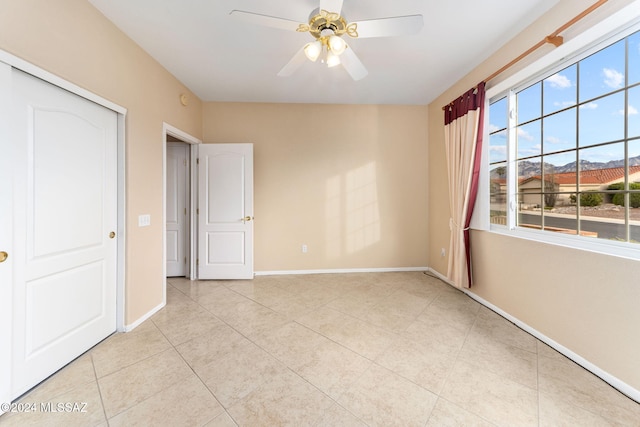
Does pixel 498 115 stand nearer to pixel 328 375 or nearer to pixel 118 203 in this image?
pixel 328 375

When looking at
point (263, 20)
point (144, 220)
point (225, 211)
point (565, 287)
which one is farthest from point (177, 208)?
point (565, 287)

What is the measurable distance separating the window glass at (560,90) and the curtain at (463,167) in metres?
0.55

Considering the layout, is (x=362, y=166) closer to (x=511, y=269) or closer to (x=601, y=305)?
(x=511, y=269)

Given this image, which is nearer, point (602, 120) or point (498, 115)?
point (602, 120)

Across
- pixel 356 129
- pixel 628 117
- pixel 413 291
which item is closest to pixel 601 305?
pixel 628 117

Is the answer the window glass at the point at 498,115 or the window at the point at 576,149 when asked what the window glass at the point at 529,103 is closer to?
the window at the point at 576,149

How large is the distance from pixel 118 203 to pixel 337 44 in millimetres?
2323

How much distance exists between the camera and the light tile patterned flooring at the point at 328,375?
4.29ft

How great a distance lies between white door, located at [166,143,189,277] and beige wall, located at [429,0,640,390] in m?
4.06

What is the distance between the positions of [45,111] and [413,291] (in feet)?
12.5

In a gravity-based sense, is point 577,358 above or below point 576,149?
below

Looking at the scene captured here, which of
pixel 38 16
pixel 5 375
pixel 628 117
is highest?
pixel 38 16

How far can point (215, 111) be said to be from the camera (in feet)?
12.0

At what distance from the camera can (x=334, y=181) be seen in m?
3.77
